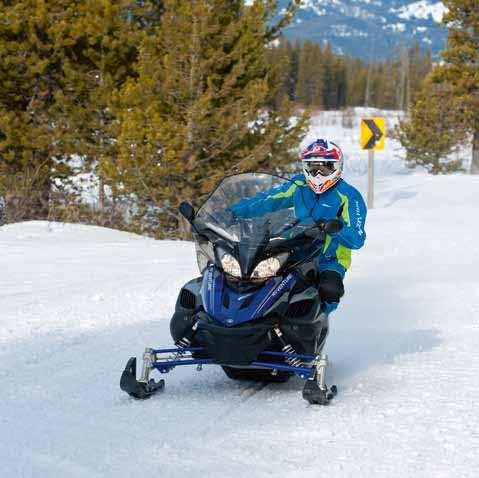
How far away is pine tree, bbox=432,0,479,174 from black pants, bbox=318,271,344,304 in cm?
2585

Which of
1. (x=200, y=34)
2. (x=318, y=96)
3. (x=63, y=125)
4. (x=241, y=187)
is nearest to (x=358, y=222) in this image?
(x=241, y=187)

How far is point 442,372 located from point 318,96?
88865 millimetres

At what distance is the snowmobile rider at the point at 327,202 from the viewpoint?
17.8ft

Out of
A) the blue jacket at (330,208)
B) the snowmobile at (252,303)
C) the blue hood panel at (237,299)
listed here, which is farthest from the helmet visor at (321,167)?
the blue hood panel at (237,299)

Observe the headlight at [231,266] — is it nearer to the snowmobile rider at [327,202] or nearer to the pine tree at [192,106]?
the snowmobile rider at [327,202]

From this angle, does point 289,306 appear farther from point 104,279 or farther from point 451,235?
point 451,235

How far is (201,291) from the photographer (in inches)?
195

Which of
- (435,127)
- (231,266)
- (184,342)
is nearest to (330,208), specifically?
(231,266)

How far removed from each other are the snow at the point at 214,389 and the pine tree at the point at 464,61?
779 inches

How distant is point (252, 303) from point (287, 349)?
42cm

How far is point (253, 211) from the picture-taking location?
523cm

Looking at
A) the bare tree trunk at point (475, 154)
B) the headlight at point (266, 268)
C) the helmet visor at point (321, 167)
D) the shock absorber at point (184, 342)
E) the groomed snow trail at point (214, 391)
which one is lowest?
the bare tree trunk at point (475, 154)

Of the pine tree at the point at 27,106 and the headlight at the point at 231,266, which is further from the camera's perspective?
the pine tree at the point at 27,106

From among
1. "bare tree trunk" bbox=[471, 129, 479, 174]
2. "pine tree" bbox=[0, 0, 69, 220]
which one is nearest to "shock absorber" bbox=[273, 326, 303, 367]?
"pine tree" bbox=[0, 0, 69, 220]
